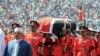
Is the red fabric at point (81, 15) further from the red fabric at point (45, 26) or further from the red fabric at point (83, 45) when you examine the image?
the red fabric at point (83, 45)

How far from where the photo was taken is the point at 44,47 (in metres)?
10.9

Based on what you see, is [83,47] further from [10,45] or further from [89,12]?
[89,12]

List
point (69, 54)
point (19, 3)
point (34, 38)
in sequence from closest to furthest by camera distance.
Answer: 1. point (34, 38)
2. point (69, 54)
3. point (19, 3)

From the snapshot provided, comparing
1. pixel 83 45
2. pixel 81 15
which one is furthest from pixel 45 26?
pixel 81 15

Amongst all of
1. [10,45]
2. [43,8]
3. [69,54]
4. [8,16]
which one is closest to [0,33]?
[10,45]

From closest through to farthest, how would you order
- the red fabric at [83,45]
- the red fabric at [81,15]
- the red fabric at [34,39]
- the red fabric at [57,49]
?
1. the red fabric at [34,39]
2. the red fabric at [83,45]
3. the red fabric at [57,49]
4. the red fabric at [81,15]

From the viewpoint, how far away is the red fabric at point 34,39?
33.0ft

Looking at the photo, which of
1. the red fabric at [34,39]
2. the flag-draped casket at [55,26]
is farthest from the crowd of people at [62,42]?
the flag-draped casket at [55,26]

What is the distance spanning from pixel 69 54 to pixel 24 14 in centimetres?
1802

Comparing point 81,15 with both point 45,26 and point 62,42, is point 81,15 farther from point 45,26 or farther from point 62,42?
point 62,42

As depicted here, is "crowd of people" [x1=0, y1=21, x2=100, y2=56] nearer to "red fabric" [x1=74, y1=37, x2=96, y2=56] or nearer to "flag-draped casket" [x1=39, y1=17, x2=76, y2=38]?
"red fabric" [x1=74, y1=37, x2=96, y2=56]

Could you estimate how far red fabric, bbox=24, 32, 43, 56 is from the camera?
1007 centimetres

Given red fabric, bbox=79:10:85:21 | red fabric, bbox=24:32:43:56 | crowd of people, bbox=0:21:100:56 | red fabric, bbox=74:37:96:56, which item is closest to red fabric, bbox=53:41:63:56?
crowd of people, bbox=0:21:100:56

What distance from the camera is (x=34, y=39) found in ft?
33.3
